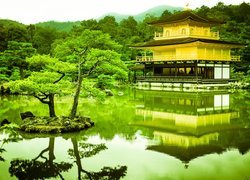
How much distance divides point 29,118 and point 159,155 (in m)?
7.45

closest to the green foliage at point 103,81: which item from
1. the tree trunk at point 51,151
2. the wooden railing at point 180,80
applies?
the wooden railing at point 180,80

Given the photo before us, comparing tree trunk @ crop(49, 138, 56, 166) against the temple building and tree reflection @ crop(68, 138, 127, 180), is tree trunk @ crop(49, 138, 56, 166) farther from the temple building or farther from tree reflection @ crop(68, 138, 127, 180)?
the temple building

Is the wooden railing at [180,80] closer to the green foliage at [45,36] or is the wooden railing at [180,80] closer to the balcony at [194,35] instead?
the balcony at [194,35]

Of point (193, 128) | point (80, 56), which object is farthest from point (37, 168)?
point (80, 56)

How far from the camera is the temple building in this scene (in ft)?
126

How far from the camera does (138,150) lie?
37.2 ft

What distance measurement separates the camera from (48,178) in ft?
27.9

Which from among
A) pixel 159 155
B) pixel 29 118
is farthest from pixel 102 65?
pixel 159 155

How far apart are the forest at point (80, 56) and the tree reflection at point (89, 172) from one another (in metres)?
4.18

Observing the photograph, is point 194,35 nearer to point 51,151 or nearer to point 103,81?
point 103,81

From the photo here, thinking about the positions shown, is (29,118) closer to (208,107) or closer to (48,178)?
(48,178)

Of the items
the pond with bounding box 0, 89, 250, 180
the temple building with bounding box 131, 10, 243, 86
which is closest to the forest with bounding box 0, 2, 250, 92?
the pond with bounding box 0, 89, 250, 180

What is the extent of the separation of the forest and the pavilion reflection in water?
2.99m

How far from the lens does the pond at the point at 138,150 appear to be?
8883 mm
